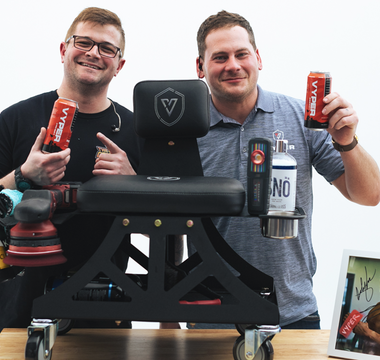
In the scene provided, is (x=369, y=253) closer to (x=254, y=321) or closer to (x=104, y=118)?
(x=254, y=321)

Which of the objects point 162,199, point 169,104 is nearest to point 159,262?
point 162,199

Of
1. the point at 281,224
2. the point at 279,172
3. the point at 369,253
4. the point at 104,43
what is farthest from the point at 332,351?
the point at 104,43

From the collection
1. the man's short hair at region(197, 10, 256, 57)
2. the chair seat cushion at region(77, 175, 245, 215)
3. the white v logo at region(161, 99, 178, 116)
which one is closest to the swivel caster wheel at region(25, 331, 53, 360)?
the chair seat cushion at region(77, 175, 245, 215)

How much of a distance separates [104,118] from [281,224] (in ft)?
3.31

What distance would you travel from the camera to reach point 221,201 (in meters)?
1.12

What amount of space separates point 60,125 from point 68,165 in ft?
1.76

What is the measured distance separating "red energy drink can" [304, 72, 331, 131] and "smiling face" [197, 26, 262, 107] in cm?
53

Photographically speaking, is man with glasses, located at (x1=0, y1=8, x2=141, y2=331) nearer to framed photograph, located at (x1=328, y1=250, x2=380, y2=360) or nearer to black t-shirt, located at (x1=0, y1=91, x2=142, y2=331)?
black t-shirt, located at (x1=0, y1=91, x2=142, y2=331)

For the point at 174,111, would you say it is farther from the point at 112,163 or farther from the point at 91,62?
the point at 91,62

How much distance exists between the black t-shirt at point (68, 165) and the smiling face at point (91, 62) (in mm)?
131

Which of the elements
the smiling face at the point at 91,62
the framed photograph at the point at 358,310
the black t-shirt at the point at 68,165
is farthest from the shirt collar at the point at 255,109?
the framed photograph at the point at 358,310

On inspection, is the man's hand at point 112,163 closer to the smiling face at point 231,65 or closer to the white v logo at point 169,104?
the white v logo at point 169,104

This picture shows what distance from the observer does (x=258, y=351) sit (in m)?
1.18

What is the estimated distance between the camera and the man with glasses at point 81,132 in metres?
1.73
